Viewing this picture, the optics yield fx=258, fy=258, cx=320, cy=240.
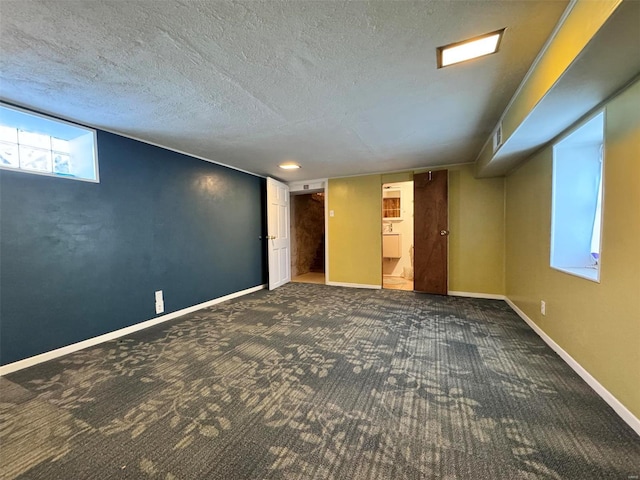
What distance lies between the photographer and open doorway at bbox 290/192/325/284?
6.16 metres

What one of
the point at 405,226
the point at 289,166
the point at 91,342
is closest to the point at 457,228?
the point at 405,226

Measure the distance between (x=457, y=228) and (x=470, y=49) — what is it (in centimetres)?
317

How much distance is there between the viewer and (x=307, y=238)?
273 inches

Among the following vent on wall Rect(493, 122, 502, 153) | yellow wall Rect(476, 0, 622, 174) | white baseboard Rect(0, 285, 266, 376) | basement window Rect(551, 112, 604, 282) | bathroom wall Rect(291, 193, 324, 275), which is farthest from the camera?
bathroom wall Rect(291, 193, 324, 275)

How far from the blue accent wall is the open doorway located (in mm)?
2083

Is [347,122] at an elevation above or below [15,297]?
above

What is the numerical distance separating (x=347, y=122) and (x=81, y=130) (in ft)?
8.40

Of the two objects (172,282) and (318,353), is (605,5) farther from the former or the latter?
(172,282)

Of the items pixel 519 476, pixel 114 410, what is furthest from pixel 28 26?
Answer: pixel 519 476

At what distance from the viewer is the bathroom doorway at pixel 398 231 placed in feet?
18.9

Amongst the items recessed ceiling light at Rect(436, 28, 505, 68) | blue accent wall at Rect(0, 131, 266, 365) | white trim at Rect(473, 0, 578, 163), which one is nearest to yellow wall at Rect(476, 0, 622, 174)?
white trim at Rect(473, 0, 578, 163)

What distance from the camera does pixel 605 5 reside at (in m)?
0.96

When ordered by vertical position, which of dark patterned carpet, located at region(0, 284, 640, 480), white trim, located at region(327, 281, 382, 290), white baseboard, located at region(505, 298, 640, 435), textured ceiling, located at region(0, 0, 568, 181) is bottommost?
white trim, located at region(327, 281, 382, 290)

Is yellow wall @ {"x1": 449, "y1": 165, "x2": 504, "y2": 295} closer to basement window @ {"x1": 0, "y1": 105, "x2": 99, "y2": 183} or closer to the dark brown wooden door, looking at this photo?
the dark brown wooden door
